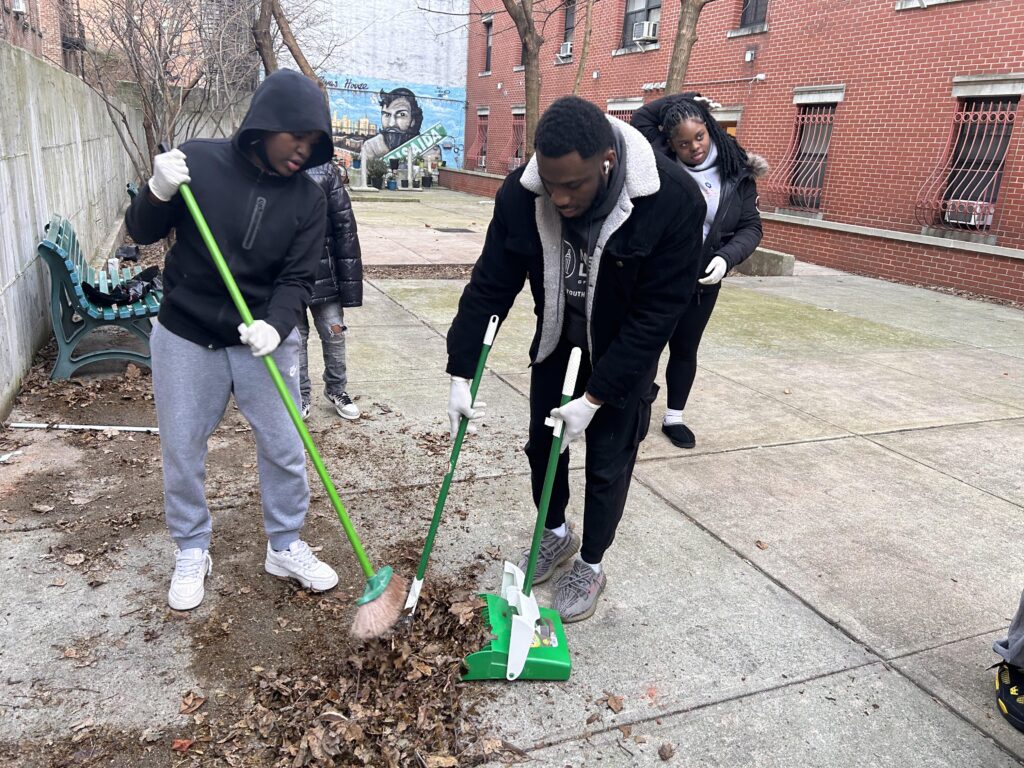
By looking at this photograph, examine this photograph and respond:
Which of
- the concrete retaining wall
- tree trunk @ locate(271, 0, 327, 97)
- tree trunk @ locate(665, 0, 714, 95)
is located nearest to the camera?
the concrete retaining wall

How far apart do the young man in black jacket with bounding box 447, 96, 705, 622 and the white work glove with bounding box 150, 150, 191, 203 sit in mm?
983

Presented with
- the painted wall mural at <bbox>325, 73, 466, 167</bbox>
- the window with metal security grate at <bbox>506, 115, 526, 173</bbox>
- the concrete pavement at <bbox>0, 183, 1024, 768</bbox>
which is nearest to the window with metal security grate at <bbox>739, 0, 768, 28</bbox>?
the window with metal security grate at <bbox>506, 115, 526, 173</bbox>

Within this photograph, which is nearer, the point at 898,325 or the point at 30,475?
the point at 30,475

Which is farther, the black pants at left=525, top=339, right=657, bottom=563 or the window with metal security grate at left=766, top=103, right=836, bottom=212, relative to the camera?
the window with metal security grate at left=766, top=103, right=836, bottom=212

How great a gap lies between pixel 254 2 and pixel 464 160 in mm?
16712

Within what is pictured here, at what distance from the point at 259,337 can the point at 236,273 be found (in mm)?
316

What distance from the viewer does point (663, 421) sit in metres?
4.88

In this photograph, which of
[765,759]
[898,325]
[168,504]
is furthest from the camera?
[898,325]

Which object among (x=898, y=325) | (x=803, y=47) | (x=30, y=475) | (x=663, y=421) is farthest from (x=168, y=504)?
(x=803, y=47)

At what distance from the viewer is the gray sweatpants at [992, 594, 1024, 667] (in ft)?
8.13

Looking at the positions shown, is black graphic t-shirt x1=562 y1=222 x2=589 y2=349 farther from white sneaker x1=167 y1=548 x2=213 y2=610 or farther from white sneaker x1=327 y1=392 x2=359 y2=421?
white sneaker x1=327 y1=392 x2=359 y2=421

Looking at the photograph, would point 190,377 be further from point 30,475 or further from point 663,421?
point 663,421

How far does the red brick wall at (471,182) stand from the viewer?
24.1m

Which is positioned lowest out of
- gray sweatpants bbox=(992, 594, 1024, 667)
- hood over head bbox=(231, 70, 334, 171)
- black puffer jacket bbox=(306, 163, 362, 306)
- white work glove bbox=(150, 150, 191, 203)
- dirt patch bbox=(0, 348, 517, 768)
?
dirt patch bbox=(0, 348, 517, 768)
